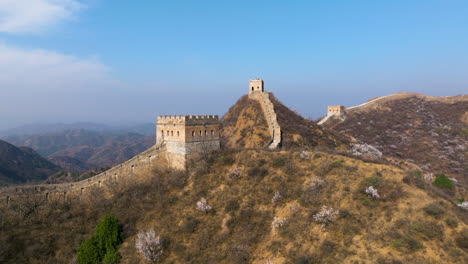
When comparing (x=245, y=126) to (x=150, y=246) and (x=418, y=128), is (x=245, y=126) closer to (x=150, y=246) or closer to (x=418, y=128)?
(x=150, y=246)

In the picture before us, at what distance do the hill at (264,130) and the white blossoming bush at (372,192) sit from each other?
23630 mm

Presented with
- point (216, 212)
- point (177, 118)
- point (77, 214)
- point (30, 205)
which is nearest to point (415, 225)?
point (216, 212)

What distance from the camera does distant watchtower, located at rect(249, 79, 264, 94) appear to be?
6500cm

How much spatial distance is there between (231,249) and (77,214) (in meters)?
14.6

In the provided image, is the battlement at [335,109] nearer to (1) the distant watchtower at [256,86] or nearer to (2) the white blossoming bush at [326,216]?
(1) the distant watchtower at [256,86]

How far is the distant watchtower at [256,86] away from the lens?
213ft

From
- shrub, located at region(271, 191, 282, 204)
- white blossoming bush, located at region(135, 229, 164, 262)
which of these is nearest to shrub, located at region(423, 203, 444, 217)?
shrub, located at region(271, 191, 282, 204)

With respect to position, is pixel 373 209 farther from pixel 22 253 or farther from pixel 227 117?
pixel 227 117

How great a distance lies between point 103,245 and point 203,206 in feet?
25.0

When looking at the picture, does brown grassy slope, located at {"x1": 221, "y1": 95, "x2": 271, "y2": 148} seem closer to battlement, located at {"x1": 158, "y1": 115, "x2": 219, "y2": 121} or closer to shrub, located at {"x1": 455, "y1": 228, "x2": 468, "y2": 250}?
battlement, located at {"x1": 158, "y1": 115, "x2": 219, "y2": 121}

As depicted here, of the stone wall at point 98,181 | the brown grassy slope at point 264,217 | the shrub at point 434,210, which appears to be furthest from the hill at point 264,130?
the shrub at point 434,210

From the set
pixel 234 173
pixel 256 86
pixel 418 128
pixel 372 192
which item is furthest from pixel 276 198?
pixel 418 128

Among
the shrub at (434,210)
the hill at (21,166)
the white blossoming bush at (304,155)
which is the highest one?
the white blossoming bush at (304,155)

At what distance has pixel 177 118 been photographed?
2809 cm
